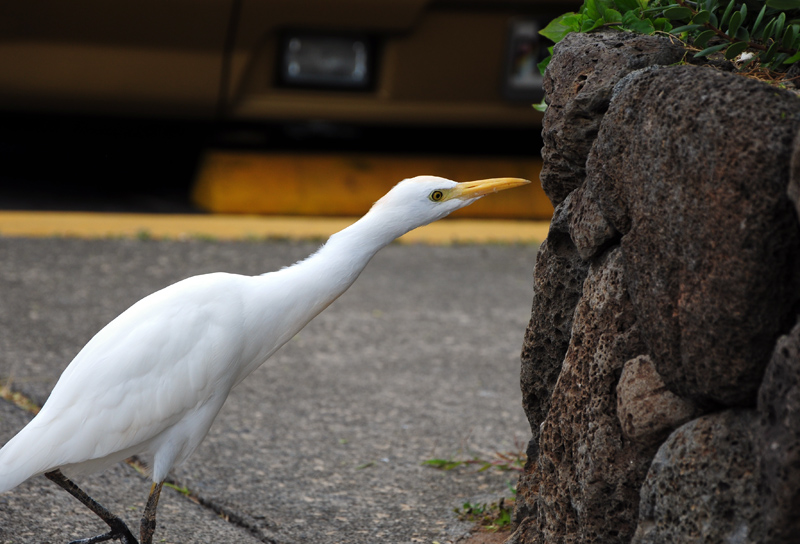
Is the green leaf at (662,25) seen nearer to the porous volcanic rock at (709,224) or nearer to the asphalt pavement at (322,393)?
the porous volcanic rock at (709,224)

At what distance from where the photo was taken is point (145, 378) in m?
2.40

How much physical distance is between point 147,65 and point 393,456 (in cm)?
317

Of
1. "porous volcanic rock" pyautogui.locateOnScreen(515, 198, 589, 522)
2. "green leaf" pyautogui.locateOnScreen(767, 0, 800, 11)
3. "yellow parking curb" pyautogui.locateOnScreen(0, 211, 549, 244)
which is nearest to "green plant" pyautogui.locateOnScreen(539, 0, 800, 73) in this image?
"green leaf" pyautogui.locateOnScreen(767, 0, 800, 11)

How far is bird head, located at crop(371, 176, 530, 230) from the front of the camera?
2387 mm

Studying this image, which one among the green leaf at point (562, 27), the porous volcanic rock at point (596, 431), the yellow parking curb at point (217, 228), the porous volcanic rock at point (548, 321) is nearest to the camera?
the porous volcanic rock at point (596, 431)

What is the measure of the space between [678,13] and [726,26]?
4.3 inches

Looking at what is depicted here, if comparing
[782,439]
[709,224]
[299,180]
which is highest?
[709,224]

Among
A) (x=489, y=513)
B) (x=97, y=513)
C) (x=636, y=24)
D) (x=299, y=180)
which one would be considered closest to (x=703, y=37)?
(x=636, y=24)

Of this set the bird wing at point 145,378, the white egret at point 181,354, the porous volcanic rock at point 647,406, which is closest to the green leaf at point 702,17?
the white egret at point 181,354

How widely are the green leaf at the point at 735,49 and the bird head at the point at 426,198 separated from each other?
60cm

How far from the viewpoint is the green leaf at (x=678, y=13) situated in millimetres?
2080

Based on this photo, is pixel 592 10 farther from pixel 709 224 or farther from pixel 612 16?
pixel 709 224

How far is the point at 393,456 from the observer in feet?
10.6

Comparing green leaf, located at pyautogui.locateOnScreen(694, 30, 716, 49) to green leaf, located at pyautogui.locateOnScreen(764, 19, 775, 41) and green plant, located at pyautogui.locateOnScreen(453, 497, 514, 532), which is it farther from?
green plant, located at pyautogui.locateOnScreen(453, 497, 514, 532)
